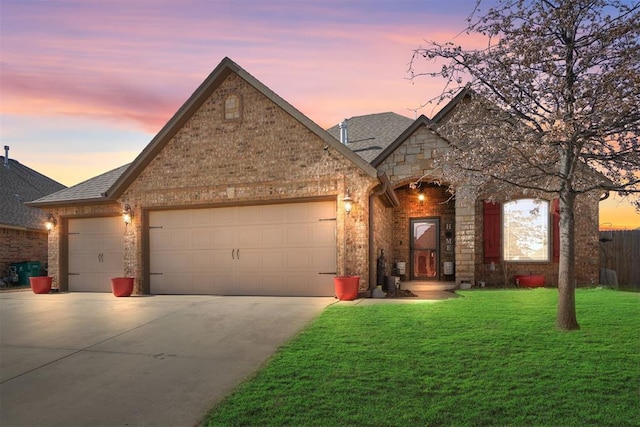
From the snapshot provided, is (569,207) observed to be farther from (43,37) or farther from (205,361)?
(43,37)

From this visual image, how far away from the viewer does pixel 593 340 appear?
5.93m

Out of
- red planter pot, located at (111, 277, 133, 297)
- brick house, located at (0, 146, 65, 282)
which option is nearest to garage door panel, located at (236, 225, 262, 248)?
red planter pot, located at (111, 277, 133, 297)

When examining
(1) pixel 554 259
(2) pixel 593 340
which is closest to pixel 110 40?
(2) pixel 593 340

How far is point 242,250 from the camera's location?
38.3 ft

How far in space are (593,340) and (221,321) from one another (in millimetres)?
6092

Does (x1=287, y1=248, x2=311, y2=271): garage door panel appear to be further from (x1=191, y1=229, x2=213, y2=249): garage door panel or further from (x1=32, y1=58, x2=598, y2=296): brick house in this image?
(x1=191, y1=229, x2=213, y2=249): garage door panel

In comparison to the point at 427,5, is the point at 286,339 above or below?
below

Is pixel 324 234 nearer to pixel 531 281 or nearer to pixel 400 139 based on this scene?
pixel 400 139

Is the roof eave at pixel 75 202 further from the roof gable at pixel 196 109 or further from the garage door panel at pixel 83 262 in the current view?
the garage door panel at pixel 83 262

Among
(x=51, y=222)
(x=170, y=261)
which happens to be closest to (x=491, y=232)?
(x=170, y=261)

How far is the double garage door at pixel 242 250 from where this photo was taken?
11.0 meters

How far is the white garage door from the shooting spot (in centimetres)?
1356

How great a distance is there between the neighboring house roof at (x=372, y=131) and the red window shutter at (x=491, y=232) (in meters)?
4.28

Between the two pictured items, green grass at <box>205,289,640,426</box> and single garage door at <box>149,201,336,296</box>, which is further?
single garage door at <box>149,201,336,296</box>
